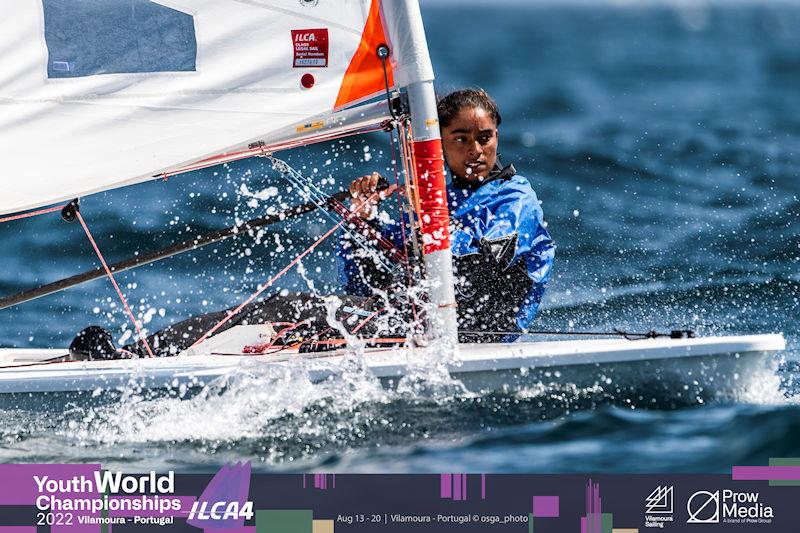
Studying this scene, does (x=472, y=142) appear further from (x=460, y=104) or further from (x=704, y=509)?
(x=704, y=509)

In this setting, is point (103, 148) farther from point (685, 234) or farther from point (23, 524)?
point (685, 234)

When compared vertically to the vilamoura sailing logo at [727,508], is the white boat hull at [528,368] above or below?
above

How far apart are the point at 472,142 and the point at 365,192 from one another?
36 centimetres

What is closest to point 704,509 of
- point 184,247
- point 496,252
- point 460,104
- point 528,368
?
point 528,368

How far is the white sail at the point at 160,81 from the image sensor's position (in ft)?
11.0

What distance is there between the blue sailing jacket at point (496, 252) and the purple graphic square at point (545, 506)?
67 cm

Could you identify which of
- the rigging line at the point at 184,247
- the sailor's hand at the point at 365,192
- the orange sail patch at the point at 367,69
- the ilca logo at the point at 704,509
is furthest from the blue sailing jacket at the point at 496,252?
the ilca logo at the point at 704,509

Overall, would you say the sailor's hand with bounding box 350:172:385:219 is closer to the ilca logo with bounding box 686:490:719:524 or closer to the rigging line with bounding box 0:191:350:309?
the rigging line with bounding box 0:191:350:309

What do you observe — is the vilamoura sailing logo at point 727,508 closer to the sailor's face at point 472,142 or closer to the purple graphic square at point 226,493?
the purple graphic square at point 226,493

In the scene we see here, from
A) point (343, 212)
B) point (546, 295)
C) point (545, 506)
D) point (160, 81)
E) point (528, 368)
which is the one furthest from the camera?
point (546, 295)

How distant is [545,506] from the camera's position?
2.94 meters

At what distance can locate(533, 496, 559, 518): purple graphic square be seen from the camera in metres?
2.92

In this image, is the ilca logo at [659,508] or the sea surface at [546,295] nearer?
Result: the ilca logo at [659,508]

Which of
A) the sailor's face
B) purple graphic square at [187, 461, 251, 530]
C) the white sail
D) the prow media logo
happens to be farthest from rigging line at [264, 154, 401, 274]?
the prow media logo
